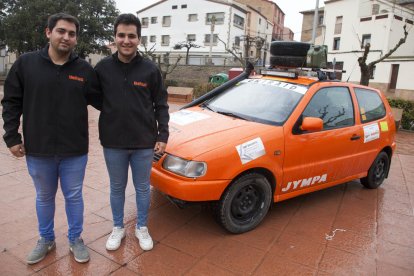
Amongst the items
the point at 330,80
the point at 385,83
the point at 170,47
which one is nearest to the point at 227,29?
the point at 170,47

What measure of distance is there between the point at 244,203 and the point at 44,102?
2.10 meters

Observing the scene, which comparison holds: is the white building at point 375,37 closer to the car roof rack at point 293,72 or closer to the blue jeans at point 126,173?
the car roof rack at point 293,72

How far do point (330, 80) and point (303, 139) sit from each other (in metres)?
1.11

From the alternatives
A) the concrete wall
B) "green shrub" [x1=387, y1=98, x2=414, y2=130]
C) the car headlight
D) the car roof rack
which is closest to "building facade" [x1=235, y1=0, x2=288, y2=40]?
the concrete wall

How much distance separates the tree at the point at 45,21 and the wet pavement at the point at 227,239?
2775 centimetres

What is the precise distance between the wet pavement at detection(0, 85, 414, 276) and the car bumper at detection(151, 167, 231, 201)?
0.48 metres

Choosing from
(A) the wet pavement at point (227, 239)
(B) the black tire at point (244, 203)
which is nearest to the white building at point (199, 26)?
(A) the wet pavement at point (227, 239)

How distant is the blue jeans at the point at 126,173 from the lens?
2947 mm

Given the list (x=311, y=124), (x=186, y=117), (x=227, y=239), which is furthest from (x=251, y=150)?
(x=186, y=117)

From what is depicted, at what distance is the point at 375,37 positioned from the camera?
3322 centimetres

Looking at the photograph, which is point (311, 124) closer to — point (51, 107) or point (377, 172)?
point (377, 172)

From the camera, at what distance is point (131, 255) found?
304cm

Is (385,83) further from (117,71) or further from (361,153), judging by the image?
(117,71)

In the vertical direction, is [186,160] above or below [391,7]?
below
